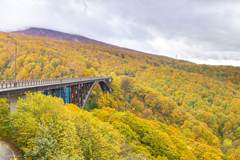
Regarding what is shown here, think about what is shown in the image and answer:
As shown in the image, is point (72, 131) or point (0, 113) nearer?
point (72, 131)

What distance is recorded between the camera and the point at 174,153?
77.3 ft

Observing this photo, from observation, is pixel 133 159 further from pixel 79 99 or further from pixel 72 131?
pixel 79 99

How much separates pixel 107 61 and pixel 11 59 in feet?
341

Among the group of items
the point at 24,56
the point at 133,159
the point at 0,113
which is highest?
the point at 24,56

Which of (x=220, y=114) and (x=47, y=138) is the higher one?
(x=47, y=138)

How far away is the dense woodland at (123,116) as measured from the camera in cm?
1204

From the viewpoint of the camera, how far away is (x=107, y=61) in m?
170

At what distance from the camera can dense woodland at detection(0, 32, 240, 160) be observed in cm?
1204

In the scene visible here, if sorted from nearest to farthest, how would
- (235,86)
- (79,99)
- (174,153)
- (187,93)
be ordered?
(174,153) < (79,99) < (187,93) < (235,86)

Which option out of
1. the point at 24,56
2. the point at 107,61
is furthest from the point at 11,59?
the point at 107,61

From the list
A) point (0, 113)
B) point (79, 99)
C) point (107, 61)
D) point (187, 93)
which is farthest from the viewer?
point (107, 61)

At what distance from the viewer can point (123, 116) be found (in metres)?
27.3

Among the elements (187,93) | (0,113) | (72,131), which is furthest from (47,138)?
(187,93)

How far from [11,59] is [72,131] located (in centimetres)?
8162
